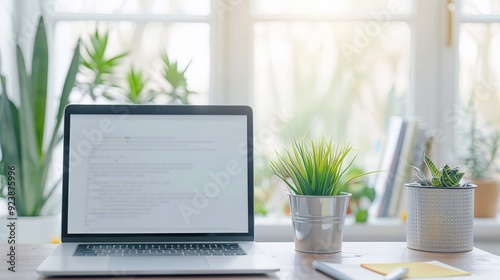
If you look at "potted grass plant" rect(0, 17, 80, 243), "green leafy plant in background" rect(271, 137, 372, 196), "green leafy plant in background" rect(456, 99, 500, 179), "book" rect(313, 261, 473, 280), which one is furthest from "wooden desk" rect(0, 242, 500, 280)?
"green leafy plant in background" rect(456, 99, 500, 179)

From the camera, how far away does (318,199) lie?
4.67 feet

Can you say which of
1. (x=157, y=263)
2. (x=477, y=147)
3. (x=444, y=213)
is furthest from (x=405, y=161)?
(x=157, y=263)

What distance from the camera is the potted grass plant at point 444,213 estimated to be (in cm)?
146

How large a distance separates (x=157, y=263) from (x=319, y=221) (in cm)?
37

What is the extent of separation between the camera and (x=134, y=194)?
1.44m

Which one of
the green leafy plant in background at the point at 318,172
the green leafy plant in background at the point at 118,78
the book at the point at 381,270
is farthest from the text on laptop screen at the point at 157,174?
the green leafy plant in background at the point at 118,78

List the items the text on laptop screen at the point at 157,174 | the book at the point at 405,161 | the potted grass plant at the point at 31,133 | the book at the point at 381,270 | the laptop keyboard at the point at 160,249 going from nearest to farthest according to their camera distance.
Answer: the book at the point at 381,270 → the laptop keyboard at the point at 160,249 → the text on laptop screen at the point at 157,174 → the potted grass plant at the point at 31,133 → the book at the point at 405,161

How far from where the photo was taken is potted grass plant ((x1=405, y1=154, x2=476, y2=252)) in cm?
146

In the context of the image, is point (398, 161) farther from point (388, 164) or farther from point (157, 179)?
point (157, 179)

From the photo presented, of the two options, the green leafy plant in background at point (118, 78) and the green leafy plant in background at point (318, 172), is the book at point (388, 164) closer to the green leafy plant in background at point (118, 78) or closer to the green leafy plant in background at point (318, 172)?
the green leafy plant in background at point (118, 78)

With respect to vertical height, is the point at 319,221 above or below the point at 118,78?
below

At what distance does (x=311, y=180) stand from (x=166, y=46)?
1.20 metres

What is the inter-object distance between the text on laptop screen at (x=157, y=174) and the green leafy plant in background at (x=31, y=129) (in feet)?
2.85

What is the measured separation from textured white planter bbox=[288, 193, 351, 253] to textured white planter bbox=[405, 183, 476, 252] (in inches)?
6.9
